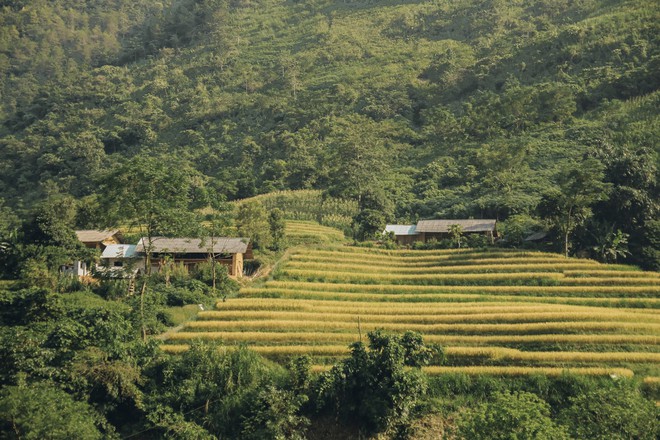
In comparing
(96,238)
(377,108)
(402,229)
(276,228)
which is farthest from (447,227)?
(377,108)

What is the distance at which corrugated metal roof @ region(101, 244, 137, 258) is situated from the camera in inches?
1751

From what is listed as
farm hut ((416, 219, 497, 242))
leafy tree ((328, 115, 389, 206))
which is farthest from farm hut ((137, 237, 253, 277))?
leafy tree ((328, 115, 389, 206))

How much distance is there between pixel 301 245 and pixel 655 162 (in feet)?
89.5

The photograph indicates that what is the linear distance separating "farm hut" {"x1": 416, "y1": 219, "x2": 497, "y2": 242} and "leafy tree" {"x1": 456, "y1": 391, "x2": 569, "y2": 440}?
2569 centimetres

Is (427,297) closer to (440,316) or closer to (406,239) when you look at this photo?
(440,316)

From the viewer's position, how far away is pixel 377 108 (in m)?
82.6

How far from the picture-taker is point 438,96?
8506 centimetres

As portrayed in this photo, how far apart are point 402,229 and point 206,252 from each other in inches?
616

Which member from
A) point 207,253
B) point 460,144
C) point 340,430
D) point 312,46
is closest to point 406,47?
point 312,46

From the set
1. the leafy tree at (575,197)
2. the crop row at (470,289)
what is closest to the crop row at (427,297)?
the crop row at (470,289)

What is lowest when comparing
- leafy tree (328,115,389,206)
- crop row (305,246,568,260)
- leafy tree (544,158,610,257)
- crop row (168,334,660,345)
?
crop row (168,334,660,345)

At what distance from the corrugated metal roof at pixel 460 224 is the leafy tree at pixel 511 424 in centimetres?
2621

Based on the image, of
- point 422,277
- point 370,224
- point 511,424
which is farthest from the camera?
point 370,224

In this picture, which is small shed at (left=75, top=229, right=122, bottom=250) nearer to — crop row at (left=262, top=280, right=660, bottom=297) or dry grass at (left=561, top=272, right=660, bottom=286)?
crop row at (left=262, top=280, right=660, bottom=297)
